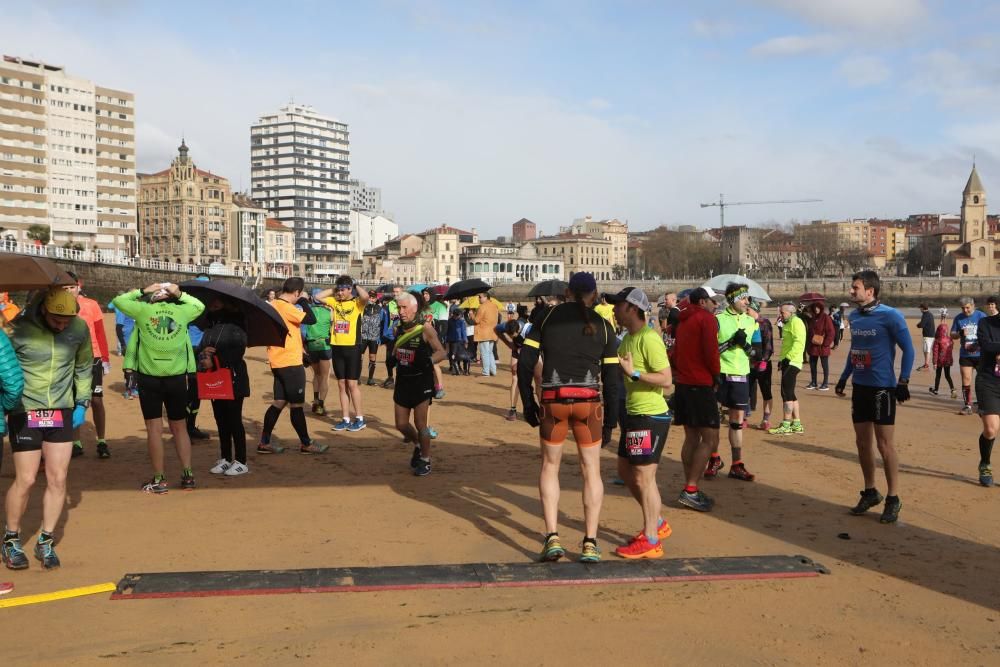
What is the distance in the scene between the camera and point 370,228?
16925 cm

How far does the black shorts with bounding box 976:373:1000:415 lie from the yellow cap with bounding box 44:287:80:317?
25.1ft

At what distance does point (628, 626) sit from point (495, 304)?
12881 millimetres

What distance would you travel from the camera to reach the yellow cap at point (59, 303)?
530 cm

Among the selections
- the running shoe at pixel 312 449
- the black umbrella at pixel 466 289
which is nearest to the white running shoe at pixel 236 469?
the running shoe at pixel 312 449

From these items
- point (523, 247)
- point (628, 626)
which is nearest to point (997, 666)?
point (628, 626)

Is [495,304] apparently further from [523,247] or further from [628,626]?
[523,247]

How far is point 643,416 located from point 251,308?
4118 millimetres

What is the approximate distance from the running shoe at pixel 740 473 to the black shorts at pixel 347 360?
191 inches

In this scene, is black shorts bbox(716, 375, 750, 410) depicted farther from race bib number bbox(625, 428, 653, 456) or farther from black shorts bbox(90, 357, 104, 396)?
black shorts bbox(90, 357, 104, 396)

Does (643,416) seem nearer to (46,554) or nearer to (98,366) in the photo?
(46,554)

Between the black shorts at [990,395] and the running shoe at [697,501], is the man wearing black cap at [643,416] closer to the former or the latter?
the running shoe at [697,501]

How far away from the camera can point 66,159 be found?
289ft

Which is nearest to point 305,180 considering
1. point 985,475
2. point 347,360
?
point 347,360

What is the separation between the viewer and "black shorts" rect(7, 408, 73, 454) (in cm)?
522
